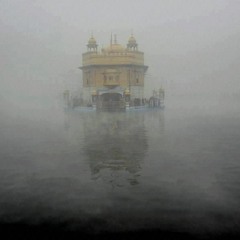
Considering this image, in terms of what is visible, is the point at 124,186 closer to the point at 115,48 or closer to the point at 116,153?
the point at 116,153

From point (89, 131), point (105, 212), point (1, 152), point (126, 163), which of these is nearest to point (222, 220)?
point (105, 212)

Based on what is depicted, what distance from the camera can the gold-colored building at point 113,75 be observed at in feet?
183

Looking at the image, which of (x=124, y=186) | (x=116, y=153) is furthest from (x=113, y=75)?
(x=124, y=186)

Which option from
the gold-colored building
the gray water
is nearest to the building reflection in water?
the gray water

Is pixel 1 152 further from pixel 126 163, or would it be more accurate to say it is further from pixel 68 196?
pixel 68 196

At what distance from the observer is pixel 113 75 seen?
5578 centimetres

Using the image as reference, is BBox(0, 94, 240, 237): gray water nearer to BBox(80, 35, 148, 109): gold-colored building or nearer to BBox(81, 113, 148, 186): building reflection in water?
BBox(81, 113, 148, 186): building reflection in water

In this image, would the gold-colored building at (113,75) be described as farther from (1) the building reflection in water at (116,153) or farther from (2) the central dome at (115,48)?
(1) the building reflection in water at (116,153)

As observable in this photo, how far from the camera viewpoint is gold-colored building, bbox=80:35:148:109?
5572 cm

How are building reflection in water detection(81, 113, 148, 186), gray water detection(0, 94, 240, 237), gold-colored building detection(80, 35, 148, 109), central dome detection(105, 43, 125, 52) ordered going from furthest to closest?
central dome detection(105, 43, 125, 52)
gold-colored building detection(80, 35, 148, 109)
building reflection in water detection(81, 113, 148, 186)
gray water detection(0, 94, 240, 237)

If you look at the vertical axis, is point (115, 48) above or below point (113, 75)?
above

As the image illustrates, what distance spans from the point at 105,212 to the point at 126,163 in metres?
5.95

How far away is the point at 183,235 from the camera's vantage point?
7.72 meters

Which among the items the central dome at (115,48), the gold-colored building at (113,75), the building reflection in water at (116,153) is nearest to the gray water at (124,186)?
the building reflection in water at (116,153)
